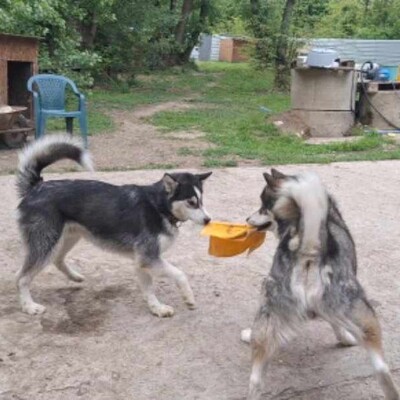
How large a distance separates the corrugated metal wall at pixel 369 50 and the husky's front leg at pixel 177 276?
57.1 feet

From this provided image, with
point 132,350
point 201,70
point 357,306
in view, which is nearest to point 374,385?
point 357,306

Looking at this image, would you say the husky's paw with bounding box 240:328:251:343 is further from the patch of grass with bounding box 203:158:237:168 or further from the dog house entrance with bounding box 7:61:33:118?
the dog house entrance with bounding box 7:61:33:118

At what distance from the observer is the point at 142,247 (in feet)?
13.0

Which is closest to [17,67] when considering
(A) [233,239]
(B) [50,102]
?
(B) [50,102]

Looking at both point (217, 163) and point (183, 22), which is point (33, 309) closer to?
point (217, 163)

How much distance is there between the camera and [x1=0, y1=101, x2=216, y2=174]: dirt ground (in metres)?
8.84

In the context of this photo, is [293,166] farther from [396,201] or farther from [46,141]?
[46,141]

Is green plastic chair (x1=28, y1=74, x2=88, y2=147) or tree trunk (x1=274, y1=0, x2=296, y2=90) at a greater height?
tree trunk (x1=274, y1=0, x2=296, y2=90)

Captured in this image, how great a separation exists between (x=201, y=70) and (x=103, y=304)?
2626 cm

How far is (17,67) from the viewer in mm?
11562

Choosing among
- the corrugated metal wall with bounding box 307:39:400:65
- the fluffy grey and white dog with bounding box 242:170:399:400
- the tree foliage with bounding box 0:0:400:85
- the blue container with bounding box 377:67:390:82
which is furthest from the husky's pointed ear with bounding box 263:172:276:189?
the corrugated metal wall with bounding box 307:39:400:65

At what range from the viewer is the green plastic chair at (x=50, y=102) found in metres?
9.74

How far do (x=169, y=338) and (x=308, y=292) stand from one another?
3.58ft

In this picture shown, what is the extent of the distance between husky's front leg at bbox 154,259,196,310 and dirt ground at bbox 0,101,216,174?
4382mm
